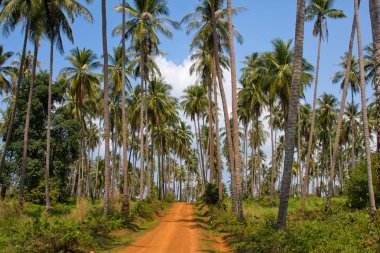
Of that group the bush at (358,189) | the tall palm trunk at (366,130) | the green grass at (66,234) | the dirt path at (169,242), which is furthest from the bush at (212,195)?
the tall palm trunk at (366,130)

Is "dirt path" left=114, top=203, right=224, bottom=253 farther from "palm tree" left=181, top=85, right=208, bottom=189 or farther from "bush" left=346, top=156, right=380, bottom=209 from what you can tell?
"palm tree" left=181, top=85, right=208, bottom=189

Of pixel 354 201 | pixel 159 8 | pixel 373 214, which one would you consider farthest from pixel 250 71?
pixel 373 214

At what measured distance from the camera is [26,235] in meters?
12.0

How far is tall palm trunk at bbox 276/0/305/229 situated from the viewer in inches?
511

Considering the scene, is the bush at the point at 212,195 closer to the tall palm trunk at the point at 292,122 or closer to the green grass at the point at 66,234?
the green grass at the point at 66,234

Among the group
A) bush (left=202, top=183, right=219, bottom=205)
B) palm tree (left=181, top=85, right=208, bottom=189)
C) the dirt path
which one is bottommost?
the dirt path

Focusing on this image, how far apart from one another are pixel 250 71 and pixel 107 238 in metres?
33.1

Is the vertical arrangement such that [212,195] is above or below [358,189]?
below

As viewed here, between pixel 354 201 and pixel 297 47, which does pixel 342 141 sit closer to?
pixel 354 201

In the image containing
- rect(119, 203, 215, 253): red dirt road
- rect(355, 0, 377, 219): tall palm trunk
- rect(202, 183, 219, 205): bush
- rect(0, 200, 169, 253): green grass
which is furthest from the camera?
rect(202, 183, 219, 205): bush

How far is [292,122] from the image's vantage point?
13.1 metres

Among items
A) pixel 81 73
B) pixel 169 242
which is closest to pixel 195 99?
pixel 81 73

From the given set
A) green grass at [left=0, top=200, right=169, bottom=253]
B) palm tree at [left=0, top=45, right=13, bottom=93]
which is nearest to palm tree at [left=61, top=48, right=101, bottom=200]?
palm tree at [left=0, top=45, right=13, bottom=93]

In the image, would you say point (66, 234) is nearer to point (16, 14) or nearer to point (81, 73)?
point (16, 14)
